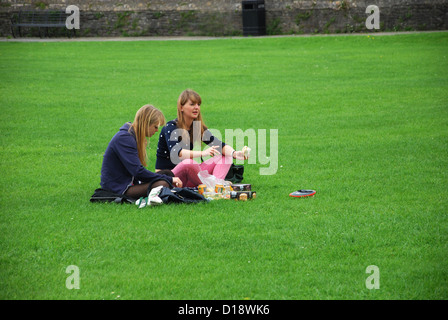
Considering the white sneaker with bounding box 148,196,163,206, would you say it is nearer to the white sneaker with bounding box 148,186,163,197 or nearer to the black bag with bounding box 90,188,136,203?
the white sneaker with bounding box 148,186,163,197

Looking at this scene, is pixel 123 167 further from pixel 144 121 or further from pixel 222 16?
pixel 222 16

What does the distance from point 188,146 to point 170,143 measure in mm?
238

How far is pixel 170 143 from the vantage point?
7.71 m

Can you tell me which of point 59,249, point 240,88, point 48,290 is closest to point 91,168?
point 59,249

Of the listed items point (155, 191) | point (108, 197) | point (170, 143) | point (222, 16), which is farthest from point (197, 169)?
point (222, 16)

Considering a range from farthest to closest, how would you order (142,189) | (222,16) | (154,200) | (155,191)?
(222,16) → (142,189) → (155,191) → (154,200)

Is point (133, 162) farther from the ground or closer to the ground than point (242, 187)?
farther from the ground

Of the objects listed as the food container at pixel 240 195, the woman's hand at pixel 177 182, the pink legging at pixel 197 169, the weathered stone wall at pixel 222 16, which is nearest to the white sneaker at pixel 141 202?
the woman's hand at pixel 177 182

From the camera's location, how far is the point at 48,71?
1981cm

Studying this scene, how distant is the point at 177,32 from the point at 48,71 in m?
12.2

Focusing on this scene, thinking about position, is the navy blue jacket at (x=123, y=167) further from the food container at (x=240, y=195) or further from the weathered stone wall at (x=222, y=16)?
the weathered stone wall at (x=222, y=16)

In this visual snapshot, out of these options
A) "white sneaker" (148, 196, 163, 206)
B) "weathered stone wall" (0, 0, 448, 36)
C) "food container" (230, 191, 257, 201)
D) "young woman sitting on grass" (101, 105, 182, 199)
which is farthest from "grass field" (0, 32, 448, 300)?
"weathered stone wall" (0, 0, 448, 36)

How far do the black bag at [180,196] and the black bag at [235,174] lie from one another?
98 centimetres

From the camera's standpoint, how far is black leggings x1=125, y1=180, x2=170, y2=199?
282 inches
